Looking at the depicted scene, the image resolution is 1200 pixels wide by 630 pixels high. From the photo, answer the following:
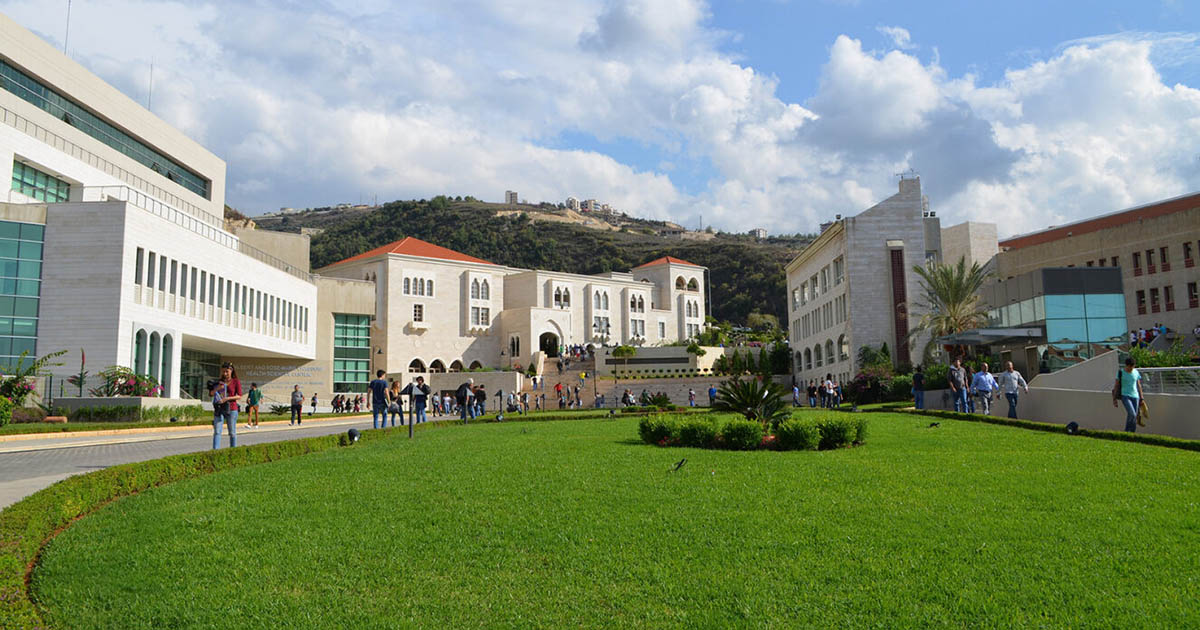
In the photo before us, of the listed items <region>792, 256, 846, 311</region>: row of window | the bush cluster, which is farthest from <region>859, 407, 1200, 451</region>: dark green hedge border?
<region>792, 256, 846, 311</region>: row of window

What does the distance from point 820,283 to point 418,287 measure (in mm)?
33989

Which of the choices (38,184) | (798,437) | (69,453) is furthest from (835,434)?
(38,184)

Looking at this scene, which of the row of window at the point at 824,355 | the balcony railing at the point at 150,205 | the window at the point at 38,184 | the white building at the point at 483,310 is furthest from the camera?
the white building at the point at 483,310

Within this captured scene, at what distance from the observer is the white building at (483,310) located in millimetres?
69625

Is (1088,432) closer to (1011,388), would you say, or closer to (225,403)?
(1011,388)

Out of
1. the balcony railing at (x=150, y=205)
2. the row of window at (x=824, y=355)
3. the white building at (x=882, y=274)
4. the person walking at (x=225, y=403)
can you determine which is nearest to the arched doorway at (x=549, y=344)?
the row of window at (x=824, y=355)

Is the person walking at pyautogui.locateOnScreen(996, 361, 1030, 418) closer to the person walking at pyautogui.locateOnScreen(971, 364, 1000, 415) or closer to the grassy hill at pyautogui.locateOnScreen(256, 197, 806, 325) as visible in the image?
the person walking at pyautogui.locateOnScreen(971, 364, 1000, 415)

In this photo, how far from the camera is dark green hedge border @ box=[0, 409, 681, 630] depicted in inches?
213

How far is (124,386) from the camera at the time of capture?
28875mm

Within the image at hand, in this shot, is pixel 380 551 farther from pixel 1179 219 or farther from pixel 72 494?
pixel 1179 219

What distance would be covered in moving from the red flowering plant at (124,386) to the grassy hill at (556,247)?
9765 centimetres

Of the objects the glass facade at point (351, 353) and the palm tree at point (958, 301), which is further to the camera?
the glass facade at point (351, 353)

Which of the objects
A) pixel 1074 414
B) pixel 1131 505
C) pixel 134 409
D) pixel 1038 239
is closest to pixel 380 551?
pixel 1131 505

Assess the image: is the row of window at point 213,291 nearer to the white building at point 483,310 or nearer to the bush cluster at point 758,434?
the white building at point 483,310
